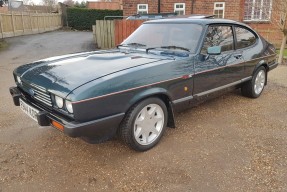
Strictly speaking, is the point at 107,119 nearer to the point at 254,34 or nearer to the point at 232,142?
the point at 232,142

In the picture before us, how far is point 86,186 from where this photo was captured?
9.11 feet

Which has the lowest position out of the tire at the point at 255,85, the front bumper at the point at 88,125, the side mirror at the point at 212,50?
the tire at the point at 255,85

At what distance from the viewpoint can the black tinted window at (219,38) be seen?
403 centimetres

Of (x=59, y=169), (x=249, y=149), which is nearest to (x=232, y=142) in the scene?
(x=249, y=149)

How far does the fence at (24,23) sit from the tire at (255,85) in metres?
16.2

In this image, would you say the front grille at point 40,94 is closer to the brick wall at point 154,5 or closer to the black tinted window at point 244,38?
the black tinted window at point 244,38

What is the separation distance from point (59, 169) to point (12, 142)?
1.07 m

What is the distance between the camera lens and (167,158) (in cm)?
328

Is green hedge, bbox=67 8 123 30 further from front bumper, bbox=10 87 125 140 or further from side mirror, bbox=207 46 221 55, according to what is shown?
front bumper, bbox=10 87 125 140

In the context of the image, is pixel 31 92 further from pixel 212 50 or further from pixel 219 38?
pixel 219 38

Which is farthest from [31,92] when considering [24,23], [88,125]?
[24,23]

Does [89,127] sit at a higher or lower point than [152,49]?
lower

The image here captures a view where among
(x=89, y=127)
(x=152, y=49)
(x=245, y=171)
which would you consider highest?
(x=152, y=49)

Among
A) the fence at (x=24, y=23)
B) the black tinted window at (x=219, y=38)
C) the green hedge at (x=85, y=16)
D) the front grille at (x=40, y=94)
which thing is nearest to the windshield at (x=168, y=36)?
the black tinted window at (x=219, y=38)
